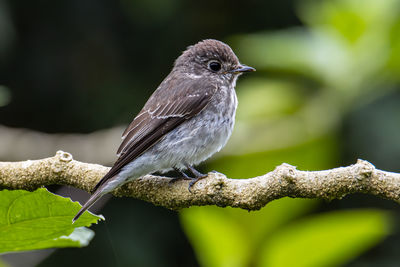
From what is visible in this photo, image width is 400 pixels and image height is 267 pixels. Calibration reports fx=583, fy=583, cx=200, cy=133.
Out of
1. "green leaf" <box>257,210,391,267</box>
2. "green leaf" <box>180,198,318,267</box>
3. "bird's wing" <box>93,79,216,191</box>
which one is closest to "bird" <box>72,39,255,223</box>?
"bird's wing" <box>93,79,216,191</box>

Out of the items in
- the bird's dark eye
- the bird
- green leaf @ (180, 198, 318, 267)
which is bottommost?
green leaf @ (180, 198, 318, 267)

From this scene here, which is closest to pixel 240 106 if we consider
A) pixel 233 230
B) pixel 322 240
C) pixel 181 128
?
pixel 181 128

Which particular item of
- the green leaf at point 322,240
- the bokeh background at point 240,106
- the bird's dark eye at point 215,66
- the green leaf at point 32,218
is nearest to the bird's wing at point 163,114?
the bird's dark eye at point 215,66

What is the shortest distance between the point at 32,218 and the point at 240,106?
2.68m

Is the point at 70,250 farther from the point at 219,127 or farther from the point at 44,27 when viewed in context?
the point at 219,127

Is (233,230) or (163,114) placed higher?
(163,114)

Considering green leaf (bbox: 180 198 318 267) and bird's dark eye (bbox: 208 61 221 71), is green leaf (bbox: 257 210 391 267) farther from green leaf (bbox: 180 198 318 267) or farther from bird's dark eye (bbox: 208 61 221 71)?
bird's dark eye (bbox: 208 61 221 71)

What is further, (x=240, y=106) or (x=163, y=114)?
(x=240, y=106)

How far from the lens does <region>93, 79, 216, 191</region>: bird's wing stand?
3629 millimetres

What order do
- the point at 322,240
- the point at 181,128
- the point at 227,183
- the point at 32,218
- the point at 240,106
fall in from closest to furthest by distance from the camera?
1. the point at 32,218
2. the point at 322,240
3. the point at 227,183
4. the point at 181,128
5. the point at 240,106

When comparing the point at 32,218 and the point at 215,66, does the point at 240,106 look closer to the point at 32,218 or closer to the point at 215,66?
the point at 215,66

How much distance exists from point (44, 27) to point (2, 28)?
1269mm

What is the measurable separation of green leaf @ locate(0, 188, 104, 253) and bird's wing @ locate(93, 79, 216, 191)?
1.50 m

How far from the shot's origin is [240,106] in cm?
440
